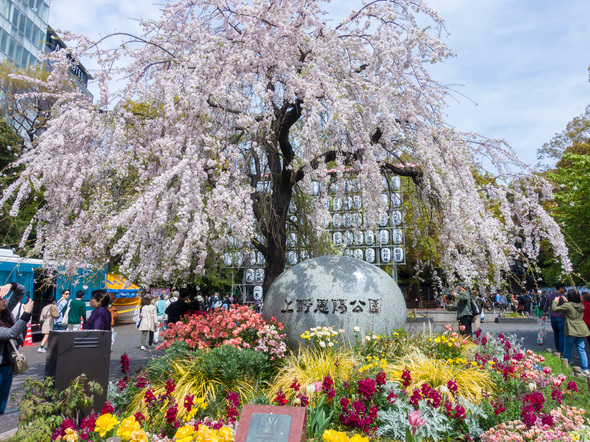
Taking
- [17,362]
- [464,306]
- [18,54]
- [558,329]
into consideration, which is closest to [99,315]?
[17,362]

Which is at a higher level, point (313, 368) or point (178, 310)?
point (178, 310)

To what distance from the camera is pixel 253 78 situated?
6891mm

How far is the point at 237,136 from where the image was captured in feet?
28.1

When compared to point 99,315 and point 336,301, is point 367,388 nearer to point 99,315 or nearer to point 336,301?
point 336,301

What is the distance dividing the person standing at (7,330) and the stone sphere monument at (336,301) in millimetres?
3589

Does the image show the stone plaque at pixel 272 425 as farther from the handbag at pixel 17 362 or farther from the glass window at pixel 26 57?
the glass window at pixel 26 57

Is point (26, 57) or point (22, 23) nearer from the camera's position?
point (22, 23)

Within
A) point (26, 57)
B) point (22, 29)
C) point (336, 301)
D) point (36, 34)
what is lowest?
point (336, 301)

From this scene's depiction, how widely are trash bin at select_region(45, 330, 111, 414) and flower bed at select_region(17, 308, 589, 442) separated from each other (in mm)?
231

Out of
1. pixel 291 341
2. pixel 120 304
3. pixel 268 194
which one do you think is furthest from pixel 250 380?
pixel 120 304

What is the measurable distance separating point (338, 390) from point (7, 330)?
461cm

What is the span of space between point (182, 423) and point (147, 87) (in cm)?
648

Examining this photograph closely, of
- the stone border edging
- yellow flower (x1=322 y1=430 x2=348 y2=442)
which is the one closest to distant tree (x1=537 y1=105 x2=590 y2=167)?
the stone border edging

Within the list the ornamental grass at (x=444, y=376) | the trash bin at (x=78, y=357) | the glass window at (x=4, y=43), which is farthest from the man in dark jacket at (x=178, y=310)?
the glass window at (x=4, y=43)
